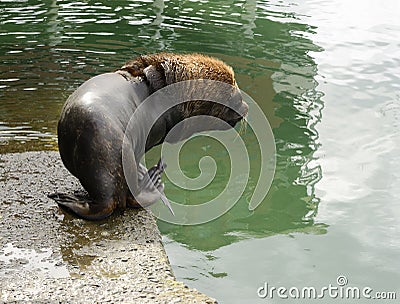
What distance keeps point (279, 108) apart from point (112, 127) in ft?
11.3

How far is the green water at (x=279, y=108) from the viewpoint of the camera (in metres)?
4.57

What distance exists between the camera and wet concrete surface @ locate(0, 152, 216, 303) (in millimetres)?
3414

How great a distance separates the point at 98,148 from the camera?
4203 millimetres

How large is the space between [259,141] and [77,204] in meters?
2.75

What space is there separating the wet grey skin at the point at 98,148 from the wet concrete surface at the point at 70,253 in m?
0.11

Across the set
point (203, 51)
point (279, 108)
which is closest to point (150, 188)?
point (279, 108)

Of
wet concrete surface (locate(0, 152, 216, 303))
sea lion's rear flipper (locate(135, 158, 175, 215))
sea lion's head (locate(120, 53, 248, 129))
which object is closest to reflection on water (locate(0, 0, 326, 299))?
wet concrete surface (locate(0, 152, 216, 303))

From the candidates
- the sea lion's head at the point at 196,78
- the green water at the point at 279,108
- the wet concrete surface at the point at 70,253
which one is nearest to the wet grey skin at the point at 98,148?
the wet concrete surface at the point at 70,253
